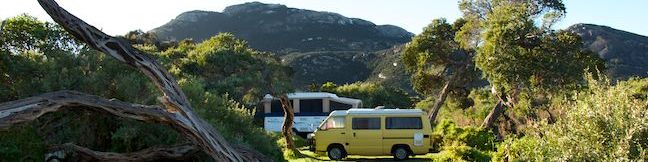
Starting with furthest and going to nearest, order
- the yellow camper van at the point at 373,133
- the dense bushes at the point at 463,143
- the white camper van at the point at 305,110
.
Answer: the white camper van at the point at 305,110
the yellow camper van at the point at 373,133
the dense bushes at the point at 463,143

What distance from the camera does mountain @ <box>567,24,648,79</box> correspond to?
53188 mm

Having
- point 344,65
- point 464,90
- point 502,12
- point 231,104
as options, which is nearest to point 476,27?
point 502,12

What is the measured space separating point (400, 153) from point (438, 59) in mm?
7223

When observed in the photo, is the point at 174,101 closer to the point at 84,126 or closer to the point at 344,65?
the point at 84,126

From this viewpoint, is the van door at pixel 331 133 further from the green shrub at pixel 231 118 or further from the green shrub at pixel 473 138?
the green shrub at pixel 231 118

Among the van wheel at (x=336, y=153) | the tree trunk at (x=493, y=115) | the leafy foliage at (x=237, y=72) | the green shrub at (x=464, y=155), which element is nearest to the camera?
the green shrub at (x=464, y=155)

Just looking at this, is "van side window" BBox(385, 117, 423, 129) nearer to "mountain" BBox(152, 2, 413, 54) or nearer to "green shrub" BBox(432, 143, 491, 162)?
"green shrub" BBox(432, 143, 491, 162)

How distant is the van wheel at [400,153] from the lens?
17688 mm

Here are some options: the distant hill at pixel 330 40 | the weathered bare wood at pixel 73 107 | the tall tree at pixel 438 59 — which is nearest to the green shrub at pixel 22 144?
the weathered bare wood at pixel 73 107

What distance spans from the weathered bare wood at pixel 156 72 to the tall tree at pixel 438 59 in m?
15.4

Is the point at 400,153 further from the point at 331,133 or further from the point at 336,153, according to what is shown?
the point at 331,133

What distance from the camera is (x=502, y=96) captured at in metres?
21.0

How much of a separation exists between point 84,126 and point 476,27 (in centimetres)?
1512

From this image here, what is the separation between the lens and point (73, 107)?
326 inches
